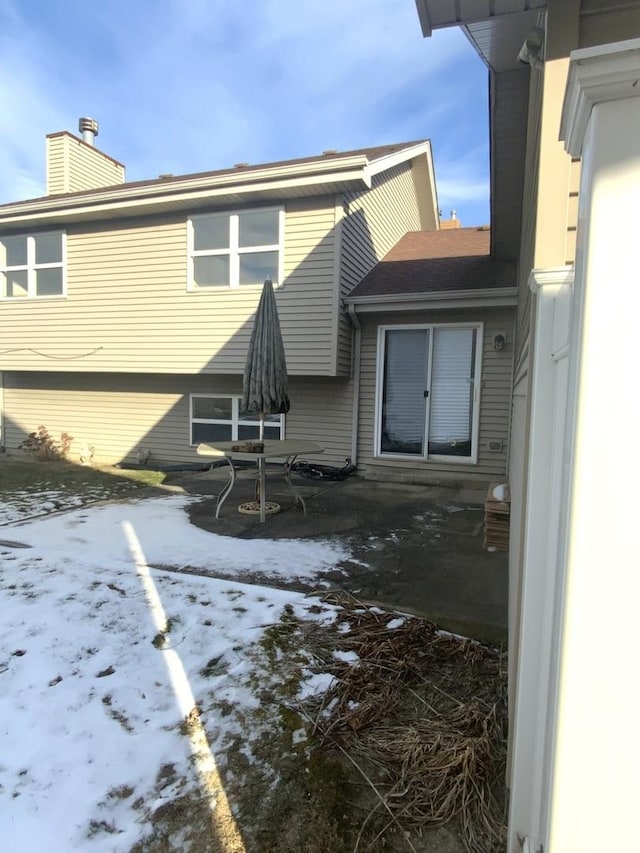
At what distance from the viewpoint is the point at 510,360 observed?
702 centimetres

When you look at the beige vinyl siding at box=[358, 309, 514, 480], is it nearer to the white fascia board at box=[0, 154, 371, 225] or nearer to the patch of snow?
the white fascia board at box=[0, 154, 371, 225]

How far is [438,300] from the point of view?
7043mm

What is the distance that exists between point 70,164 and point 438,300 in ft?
29.0

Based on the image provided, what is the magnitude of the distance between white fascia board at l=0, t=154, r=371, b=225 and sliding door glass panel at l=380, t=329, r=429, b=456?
91.1 inches

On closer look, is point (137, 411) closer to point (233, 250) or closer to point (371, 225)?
point (233, 250)

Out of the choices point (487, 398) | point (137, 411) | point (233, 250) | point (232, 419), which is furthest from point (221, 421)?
point (487, 398)

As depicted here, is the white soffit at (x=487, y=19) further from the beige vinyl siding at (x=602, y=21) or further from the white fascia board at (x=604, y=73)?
the white fascia board at (x=604, y=73)

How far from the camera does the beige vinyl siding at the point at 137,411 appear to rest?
8.12m

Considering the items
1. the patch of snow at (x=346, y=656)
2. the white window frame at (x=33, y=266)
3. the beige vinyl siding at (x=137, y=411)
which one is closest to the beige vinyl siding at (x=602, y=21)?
the patch of snow at (x=346, y=656)

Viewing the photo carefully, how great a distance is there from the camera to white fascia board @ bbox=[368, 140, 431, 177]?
7.27 m

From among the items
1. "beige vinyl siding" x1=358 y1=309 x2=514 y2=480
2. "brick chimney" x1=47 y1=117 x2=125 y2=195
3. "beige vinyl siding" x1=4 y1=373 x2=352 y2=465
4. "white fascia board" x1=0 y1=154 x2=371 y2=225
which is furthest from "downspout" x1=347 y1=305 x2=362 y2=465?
"brick chimney" x1=47 y1=117 x2=125 y2=195

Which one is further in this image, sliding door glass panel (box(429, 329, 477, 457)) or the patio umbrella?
sliding door glass panel (box(429, 329, 477, 457))

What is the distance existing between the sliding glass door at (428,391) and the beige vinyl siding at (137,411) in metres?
0.69

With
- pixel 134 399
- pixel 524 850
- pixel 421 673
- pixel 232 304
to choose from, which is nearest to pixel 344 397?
pixel 232 304
